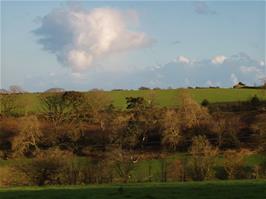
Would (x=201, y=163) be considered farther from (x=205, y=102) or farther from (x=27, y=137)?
(x=205, y=102)

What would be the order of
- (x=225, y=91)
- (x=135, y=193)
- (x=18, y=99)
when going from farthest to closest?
1. (x=225, y=91)
2. (x=18, y=99)
3. (x=135, y=193)

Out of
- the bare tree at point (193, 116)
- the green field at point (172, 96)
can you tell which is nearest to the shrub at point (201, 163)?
the bare tree at point (193, 116)

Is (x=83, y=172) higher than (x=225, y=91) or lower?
lower

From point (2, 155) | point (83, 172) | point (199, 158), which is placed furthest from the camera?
point (2, 155)

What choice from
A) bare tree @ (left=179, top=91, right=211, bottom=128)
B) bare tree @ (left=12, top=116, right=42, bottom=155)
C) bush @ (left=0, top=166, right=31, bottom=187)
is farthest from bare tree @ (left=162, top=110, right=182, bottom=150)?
bush @ (left=0, top=166, right=31, bottom=187)

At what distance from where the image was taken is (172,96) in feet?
386

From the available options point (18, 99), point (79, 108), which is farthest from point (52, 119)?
point (18, 99)

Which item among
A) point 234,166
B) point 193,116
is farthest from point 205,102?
point 234,166

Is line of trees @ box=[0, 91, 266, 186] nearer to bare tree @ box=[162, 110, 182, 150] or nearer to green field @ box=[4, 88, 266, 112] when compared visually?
bare tree @ box=[162, 110, 182, 150]

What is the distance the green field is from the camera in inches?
4168

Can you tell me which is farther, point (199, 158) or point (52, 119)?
point (52, 119)

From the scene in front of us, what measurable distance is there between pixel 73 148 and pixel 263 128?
98.1 ft

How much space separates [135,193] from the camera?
75.3 feet

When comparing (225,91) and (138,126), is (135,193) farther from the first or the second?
(225,91)
